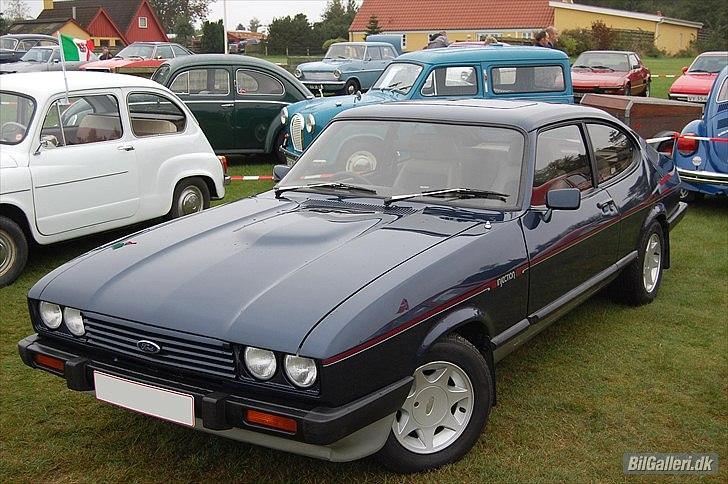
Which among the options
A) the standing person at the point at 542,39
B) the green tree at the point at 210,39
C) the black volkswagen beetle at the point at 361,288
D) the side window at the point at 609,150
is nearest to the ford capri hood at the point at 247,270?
the black volkswagen beetle at the point at 361,288

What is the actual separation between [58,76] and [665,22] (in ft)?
190

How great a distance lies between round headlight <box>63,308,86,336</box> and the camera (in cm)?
356

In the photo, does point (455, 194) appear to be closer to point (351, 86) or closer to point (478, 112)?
point (478, 112)

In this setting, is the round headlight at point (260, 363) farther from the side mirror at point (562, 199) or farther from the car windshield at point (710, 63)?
the car windshield at point (710, 63)

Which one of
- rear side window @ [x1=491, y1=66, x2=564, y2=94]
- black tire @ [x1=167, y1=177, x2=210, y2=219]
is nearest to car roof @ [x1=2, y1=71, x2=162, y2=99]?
black tire @ [x1=167, y1=177, x2=210, y2=219]

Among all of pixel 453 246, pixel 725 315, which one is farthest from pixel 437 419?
pixel 725 315

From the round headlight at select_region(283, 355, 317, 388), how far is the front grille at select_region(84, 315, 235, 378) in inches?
9.5

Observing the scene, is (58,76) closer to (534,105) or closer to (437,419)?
(534,105)

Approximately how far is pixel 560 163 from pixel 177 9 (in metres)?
75.8

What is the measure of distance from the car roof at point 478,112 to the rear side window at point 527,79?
235 inches

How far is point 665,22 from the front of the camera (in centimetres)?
5769

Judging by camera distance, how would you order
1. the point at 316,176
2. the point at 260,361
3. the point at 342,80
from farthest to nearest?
the point at 342,80 < the point at 316,176 < the point at 260,361

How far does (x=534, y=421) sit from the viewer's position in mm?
4156

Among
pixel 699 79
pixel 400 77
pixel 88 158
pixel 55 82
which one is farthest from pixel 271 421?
pixel 699 79
